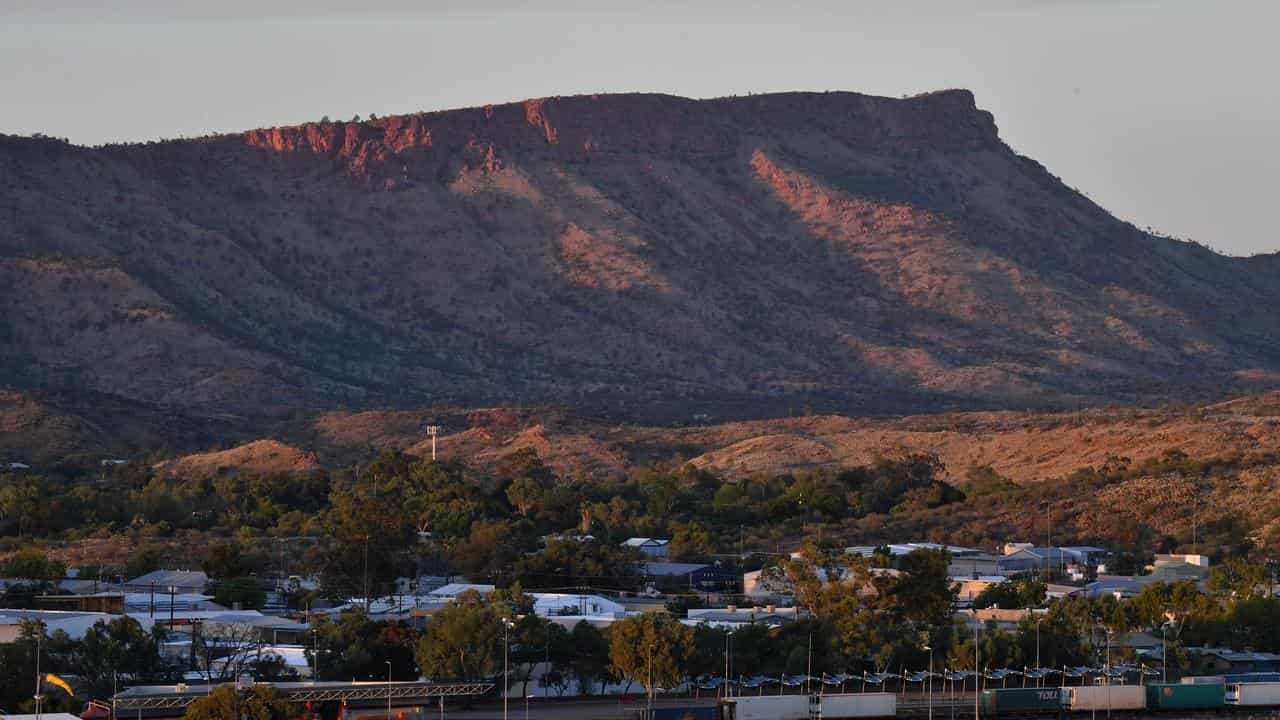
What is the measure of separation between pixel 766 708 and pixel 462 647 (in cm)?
930

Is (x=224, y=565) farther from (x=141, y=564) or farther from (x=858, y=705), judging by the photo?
(x=858, y=705)

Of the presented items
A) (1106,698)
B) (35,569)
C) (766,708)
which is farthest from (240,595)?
(1106,698)

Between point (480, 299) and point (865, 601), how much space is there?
384 feet

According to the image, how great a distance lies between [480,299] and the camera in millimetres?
189625

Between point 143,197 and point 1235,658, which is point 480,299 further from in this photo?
point 1235,658

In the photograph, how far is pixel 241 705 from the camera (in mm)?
54531

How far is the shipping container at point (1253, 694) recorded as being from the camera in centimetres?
6800

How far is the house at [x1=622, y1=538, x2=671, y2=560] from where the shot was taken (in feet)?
334

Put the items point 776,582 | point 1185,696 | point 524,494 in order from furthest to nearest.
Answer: point 524,494 < point 776,582 < point 1185,696

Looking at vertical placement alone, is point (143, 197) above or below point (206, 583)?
above

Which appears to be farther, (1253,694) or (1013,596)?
Result: (1013,596)

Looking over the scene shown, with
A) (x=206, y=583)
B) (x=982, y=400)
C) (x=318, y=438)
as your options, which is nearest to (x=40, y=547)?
(x=206, y=583)

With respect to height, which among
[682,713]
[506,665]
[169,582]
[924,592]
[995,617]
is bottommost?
[682,713]

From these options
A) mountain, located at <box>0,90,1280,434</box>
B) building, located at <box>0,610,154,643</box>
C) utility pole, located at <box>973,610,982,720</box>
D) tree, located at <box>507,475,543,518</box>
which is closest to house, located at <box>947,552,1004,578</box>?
utility pole, located at <box>973,610,982,720</box>
